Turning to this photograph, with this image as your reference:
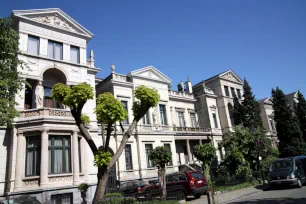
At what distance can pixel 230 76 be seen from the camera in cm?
3844

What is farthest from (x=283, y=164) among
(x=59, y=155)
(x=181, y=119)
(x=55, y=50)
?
(x=55, y=50)

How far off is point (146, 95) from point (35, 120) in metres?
9.46

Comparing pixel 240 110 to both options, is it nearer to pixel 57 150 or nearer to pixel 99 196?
pixel 57 150

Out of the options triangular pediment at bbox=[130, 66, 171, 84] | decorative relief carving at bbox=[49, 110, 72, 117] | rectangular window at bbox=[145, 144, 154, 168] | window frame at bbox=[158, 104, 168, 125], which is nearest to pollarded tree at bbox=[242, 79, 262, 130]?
window frame at bbox=[158, 104, 168, 125]

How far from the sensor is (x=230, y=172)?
899 inches

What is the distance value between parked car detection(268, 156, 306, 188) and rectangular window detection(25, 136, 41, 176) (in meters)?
16.6

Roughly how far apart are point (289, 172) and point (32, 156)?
17.9 m

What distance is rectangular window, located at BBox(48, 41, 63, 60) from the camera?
64.5 ft

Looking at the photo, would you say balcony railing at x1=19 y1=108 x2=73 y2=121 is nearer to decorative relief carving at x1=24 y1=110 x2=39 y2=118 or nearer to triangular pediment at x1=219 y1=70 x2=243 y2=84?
decorative relief carving at x1=24 y1=110 x2=39 y2=118

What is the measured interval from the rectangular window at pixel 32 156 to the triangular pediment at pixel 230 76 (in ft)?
92.4

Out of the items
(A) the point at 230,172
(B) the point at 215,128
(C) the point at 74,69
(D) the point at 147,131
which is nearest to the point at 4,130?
(C) the point at 74,69

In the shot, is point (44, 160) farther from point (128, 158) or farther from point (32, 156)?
point (128, 158)

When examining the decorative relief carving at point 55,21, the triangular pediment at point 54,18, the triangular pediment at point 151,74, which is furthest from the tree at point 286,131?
the decorative relief carving at point 55,21

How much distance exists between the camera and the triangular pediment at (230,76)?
122ft
